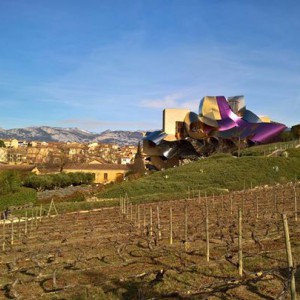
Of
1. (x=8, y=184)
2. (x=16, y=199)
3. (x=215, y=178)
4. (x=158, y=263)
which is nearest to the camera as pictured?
(x=158, y=263)

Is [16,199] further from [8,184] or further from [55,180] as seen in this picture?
[55,180]

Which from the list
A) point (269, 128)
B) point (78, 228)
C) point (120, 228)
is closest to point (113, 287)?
point (120, 228)

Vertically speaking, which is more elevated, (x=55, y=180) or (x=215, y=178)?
(x=215, y=178)

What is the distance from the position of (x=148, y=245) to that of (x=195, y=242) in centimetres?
147

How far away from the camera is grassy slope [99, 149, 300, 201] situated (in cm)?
3378

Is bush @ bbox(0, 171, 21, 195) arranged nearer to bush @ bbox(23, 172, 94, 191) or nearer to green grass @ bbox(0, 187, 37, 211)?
green grass @ bbox(0, 187, 37, 211)

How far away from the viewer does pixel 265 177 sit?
116 feet

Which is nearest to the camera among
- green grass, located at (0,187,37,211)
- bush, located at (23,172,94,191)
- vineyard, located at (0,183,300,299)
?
vineyard, located at (0,183,300,299)

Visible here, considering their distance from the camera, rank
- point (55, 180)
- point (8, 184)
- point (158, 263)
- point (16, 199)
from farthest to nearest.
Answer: point (55, 180) < point (8, 184) < point (16, 199) < point (158, 263)

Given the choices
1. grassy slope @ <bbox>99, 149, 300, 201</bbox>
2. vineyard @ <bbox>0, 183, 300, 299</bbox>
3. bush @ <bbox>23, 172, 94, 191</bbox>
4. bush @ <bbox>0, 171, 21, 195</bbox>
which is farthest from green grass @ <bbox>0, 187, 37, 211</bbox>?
bush @ <bbox>23, 172, 94, 191</bbox>

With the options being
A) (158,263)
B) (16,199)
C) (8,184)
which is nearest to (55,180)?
(8,184)

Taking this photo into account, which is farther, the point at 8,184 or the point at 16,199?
the point at 8,184

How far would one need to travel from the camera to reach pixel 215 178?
36281mm

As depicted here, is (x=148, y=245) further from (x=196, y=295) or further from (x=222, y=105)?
(x=222, y=105)
